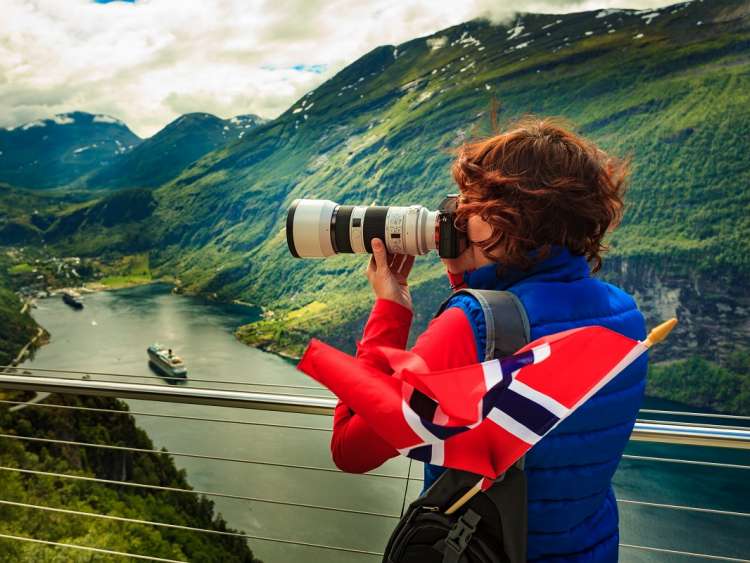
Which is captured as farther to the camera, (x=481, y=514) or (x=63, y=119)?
(x=63, y=119)

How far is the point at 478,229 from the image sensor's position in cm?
71

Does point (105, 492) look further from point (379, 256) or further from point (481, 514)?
point (481, 514)

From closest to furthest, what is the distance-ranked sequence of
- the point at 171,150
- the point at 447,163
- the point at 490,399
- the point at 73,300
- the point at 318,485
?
the point at 490,399 → the point at 318,485 → the point at 447,163 → the point at 73,300 → the point at 171,150

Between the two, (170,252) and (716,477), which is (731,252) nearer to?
(716,477)

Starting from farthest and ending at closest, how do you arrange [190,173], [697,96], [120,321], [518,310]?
[190,173] → [120,321] → [697,96] → [518,310]

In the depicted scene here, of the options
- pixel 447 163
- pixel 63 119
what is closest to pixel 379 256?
pixel 447 163

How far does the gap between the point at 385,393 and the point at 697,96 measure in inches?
2124

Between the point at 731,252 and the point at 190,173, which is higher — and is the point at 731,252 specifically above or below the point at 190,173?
below

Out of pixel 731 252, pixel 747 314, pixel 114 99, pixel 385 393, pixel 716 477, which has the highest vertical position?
pixel 114 99

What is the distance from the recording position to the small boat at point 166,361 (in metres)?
39.8

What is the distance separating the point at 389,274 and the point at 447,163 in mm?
38965

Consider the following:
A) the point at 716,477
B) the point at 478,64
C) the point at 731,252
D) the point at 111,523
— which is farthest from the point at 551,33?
the point at 111,523

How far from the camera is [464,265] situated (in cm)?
79

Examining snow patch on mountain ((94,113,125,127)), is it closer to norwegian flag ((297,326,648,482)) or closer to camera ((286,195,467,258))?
camera ((286,195,467,258))
